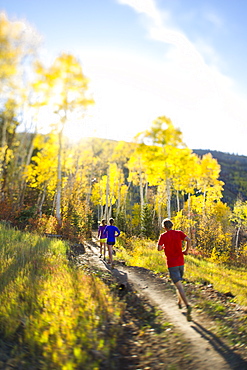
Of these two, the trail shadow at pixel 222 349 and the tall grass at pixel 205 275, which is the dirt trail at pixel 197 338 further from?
the tall grass at pixel 205 275

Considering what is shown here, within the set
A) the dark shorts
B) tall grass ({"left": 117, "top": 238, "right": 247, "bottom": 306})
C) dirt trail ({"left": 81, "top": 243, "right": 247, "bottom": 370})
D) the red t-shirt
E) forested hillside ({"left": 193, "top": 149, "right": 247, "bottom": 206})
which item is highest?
forested hillside ({"left": 193, "top": 149, "right": 247, "bottom": 206})

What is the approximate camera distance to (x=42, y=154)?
20.8 metres

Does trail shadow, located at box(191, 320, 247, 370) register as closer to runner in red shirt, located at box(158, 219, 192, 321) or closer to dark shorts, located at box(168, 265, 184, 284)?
runner in red shirt, located at box(158, 219, 192, 321)

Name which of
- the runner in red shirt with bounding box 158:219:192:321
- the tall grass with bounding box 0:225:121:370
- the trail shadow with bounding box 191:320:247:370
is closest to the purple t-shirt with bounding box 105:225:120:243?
the tall grass with bounding box 0:225:121:370

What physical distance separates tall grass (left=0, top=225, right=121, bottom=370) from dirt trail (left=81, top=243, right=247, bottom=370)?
3.83 feet

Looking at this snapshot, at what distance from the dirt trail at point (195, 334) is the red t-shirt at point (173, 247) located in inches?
41.3

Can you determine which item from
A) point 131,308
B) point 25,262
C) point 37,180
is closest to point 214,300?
point 131,308

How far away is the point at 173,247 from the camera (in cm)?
515

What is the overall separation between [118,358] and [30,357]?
3.91 feet

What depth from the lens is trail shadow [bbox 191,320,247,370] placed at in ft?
10.3

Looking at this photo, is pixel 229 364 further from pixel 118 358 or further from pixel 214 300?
pixel 214 300

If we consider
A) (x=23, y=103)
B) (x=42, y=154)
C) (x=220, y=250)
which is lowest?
(x=220, y=250)

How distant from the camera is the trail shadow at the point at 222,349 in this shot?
3139mm

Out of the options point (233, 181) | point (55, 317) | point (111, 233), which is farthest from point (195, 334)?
point (233, 181)
